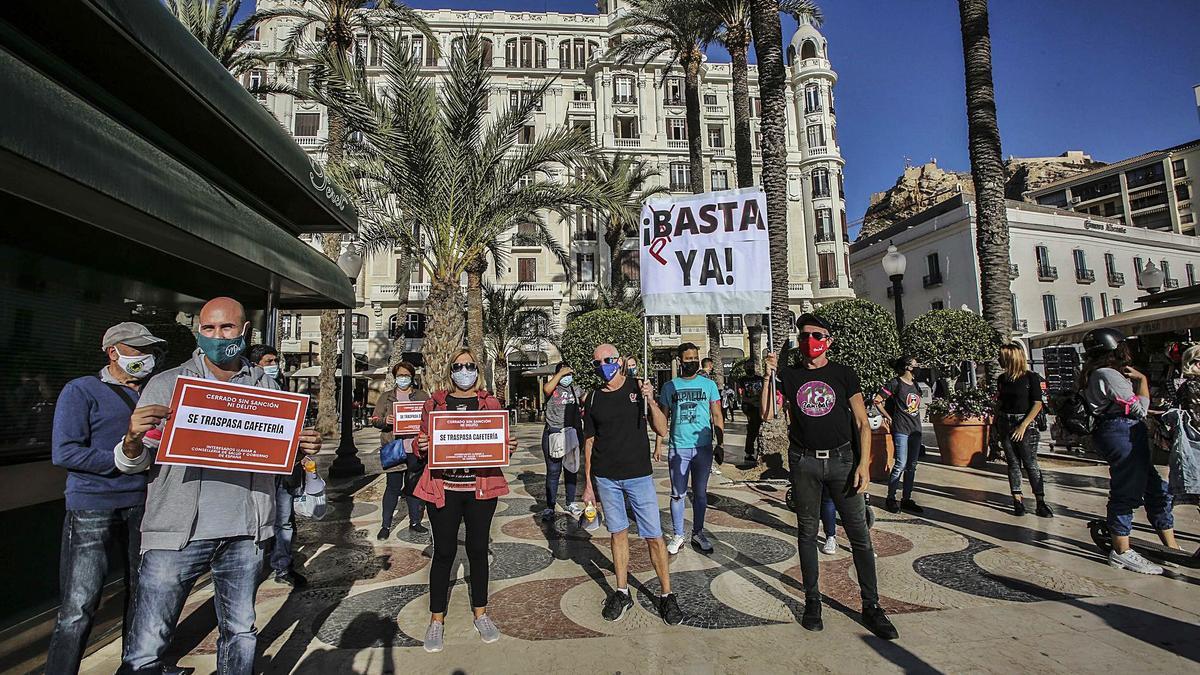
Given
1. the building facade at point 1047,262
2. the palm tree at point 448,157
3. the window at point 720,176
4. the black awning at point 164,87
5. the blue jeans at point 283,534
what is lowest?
the blue jeans at point 283,534

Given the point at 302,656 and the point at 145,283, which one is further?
the point at 145,283

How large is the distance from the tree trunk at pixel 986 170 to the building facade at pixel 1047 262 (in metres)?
25.5

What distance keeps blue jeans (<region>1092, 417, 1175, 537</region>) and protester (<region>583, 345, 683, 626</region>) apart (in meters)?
3.74

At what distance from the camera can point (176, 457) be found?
2.13 metres

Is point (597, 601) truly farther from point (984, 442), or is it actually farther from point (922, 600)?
point (984, 442)

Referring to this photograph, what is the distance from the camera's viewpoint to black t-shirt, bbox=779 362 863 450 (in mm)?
3617

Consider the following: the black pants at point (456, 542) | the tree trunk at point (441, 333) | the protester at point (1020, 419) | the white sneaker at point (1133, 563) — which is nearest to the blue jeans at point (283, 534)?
the black pants at point (456, 542)

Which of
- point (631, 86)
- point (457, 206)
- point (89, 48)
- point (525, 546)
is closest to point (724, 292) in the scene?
point (525, 546)

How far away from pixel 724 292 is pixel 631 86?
37770mm

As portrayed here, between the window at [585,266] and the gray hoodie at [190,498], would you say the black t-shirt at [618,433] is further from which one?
the window at [585,266]

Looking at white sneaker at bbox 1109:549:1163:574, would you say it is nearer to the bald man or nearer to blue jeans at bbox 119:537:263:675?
the bald man

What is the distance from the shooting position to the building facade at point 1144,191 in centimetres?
5138

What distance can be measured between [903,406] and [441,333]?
627cm

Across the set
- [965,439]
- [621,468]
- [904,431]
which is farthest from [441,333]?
[965,439]
